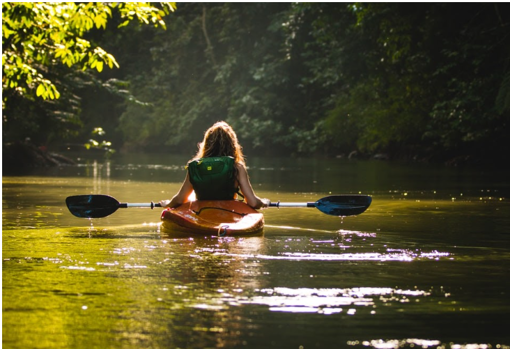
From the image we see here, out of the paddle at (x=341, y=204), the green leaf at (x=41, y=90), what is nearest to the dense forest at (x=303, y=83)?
the green leaf at (x=41, y=90)

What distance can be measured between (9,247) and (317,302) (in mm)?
4023

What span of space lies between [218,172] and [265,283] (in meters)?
3.93

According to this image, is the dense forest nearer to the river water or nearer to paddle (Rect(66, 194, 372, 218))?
paddle (Rect(66, 194, 372, 218))

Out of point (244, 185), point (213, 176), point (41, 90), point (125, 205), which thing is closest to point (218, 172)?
point (213, 176)

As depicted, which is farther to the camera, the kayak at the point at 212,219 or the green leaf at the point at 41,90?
the green leaf at the point at 41,90

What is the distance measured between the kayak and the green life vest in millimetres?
101

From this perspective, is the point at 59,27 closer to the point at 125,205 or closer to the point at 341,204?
the point at 125,205

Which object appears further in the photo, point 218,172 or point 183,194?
point 183,194

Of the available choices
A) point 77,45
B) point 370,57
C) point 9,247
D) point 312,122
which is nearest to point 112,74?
point 312,122

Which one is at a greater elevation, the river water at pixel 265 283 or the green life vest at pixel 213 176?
the green life vest at pixel 213 176

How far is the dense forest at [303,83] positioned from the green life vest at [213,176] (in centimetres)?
394

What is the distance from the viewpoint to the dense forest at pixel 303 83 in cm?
3083

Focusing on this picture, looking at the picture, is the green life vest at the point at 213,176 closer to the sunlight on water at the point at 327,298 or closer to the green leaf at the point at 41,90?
the sunlight on water at the point at 327,298

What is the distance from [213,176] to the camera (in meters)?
10.9
